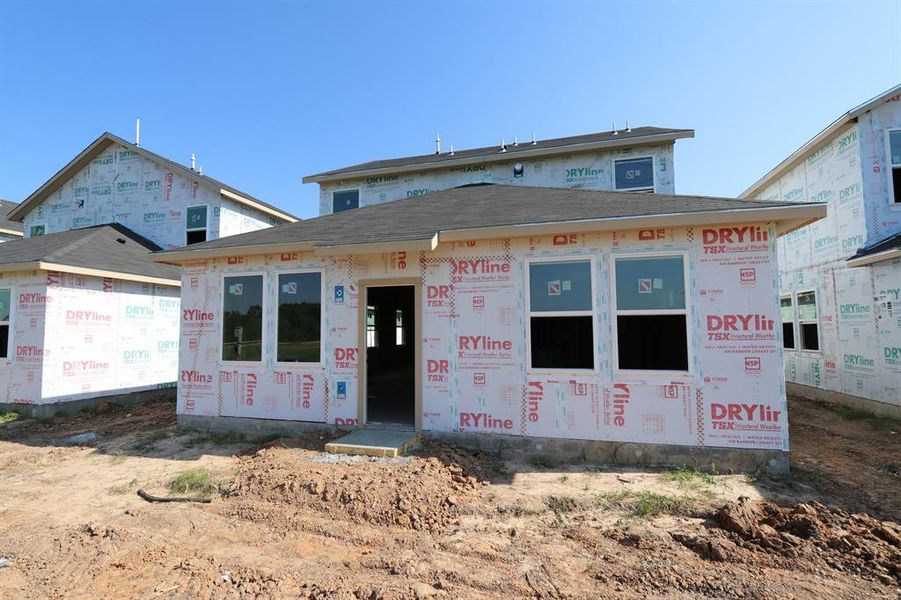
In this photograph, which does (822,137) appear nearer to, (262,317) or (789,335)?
(789,335)

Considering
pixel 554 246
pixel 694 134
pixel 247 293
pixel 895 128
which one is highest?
pixel 694 134

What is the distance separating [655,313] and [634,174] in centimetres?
799

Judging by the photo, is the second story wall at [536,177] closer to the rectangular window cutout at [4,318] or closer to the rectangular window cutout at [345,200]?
the rectangular window cutout at [345,200]

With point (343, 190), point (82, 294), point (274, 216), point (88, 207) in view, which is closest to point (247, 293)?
point (82, 294)

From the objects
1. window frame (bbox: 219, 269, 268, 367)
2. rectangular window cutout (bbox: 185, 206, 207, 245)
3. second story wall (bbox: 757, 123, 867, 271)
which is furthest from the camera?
rectangular window cutout (bbox: 185, 206, 207, 245)

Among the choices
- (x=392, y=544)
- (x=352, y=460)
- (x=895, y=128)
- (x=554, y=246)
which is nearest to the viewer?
(x=392, y=544)

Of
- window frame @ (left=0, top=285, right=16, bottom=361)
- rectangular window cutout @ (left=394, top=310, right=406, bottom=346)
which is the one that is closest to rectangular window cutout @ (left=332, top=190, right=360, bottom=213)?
rectangular window cutout @ (left=394, top=310, right=406, bottom=346)

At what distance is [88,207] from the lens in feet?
48.9

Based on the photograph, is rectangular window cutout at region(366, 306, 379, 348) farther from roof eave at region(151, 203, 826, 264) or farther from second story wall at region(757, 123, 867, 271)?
second story wall at region(757, 123, 867, 271)

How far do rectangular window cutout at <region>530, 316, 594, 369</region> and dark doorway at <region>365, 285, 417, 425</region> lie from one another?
11.6 feet

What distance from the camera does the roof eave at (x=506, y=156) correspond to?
1175 cm

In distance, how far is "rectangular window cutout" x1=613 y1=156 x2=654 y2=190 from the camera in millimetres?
12188

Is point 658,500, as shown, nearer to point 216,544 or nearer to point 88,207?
point 216,544

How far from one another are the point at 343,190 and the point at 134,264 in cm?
657
